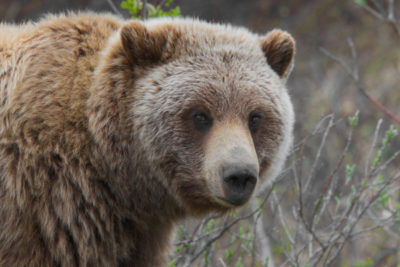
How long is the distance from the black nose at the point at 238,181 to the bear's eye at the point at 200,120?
42 cm

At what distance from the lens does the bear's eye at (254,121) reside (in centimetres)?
429

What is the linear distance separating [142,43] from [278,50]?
1.14 m

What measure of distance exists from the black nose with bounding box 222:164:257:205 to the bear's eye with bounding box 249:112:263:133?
21.0 inches

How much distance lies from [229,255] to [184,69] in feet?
5.11

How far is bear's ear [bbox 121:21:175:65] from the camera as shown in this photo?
4.25 metres

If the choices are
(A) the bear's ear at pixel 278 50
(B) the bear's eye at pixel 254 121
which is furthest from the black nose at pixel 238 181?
(A) the bear's ear at pixel 278 50

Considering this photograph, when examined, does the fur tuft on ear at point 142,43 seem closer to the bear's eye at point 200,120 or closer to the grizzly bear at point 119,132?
the grizzly bear at point 119,132

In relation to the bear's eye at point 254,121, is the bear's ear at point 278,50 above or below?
above

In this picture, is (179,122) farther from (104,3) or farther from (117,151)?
(104,3)

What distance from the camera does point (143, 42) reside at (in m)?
4.29

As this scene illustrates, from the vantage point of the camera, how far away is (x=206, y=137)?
4.16 metres

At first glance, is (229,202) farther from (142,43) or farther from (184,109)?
(142,43)

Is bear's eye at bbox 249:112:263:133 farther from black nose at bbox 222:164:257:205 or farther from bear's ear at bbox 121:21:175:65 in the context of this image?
bear's ear at bbox 121:21:175:65

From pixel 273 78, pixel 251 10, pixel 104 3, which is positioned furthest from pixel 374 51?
pixel 273 78
